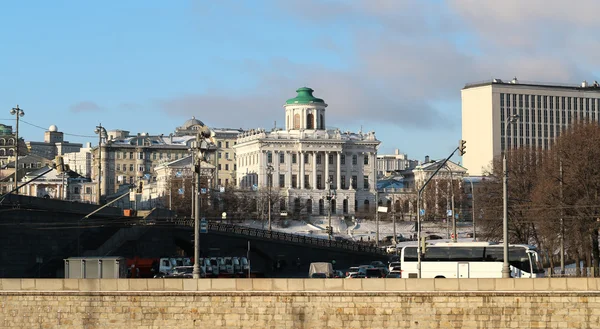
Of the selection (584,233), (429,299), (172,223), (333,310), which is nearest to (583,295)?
(429,299)

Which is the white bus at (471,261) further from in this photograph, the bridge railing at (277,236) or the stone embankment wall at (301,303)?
the bridge railing at (277,236)

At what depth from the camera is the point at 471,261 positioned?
77375mm

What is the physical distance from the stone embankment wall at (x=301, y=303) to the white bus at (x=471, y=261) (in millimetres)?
20353

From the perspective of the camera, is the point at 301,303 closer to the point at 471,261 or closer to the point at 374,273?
the point at 471,261

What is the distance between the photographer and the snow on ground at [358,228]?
171375mm

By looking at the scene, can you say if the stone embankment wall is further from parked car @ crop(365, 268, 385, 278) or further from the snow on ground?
the snow on ground

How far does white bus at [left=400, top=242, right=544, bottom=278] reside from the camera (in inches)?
2987

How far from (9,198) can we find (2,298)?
→ 120ft

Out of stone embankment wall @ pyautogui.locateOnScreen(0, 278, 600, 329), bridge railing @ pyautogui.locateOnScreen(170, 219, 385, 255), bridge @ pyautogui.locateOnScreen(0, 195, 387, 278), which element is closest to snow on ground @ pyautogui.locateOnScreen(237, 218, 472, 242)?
bridge railing @ pyautogui.locateOnScreen(170, 219, 385, 255)

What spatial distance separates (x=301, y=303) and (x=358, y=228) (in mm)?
125246

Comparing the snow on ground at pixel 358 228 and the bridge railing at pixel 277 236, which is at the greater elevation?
the snow on ground at pixel 358 228

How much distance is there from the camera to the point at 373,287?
55844 millimetres

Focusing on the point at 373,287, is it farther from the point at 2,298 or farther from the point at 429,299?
the point at 2,298

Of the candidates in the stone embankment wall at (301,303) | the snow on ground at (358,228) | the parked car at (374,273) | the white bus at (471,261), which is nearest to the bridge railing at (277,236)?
the parked car at (374,273)
